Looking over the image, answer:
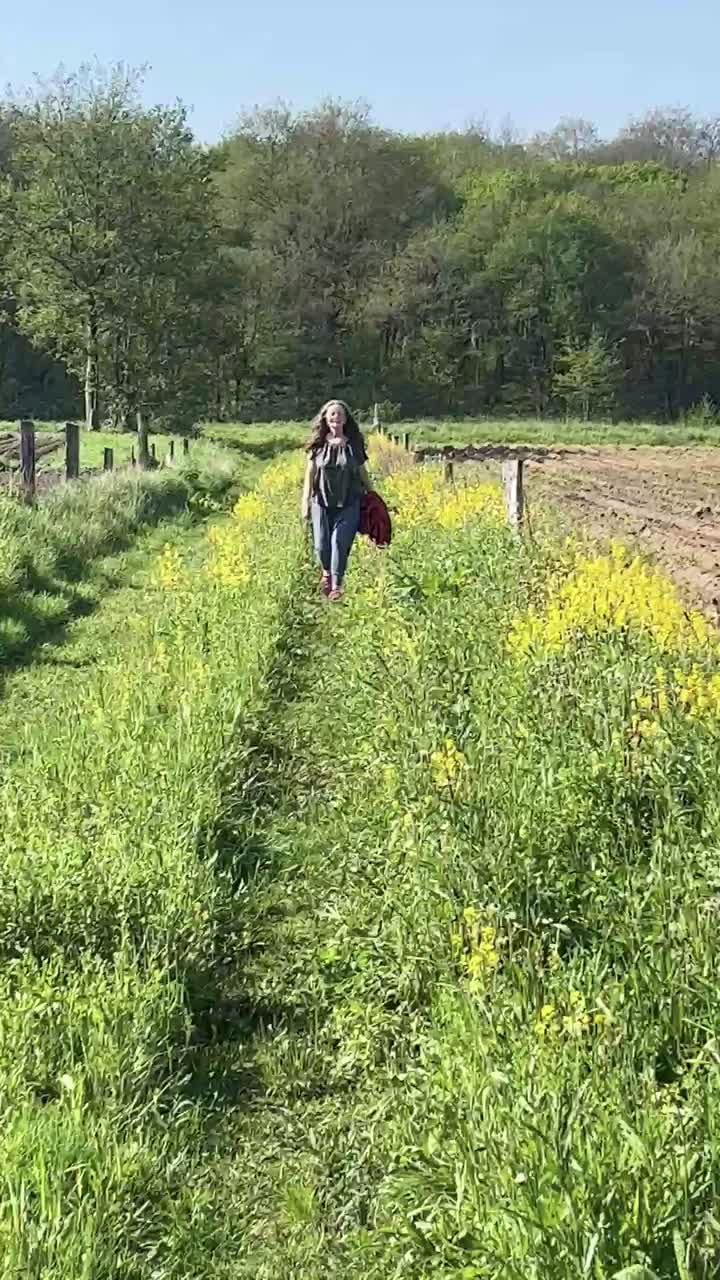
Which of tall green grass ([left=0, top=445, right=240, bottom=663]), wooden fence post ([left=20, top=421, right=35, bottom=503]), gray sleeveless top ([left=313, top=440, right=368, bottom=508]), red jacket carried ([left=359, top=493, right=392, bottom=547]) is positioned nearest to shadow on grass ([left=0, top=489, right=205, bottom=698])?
tall green grass ([left=0, top=445, right=240, bottom=663])

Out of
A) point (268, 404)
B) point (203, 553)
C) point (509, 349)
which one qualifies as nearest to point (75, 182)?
point (268, 404)

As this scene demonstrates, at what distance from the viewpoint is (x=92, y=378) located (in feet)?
139

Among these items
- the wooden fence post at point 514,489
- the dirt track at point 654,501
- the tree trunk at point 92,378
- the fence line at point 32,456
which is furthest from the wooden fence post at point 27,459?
the tree trunk at point 92,378

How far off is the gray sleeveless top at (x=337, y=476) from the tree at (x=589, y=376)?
59548 mm

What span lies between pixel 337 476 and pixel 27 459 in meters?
5.62

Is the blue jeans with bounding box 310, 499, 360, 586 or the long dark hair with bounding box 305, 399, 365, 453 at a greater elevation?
the long dark hair with bounding box 305, 399, 365, 453

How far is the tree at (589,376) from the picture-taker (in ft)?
231

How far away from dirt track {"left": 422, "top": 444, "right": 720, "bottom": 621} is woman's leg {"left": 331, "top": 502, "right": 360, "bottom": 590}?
2106 mm

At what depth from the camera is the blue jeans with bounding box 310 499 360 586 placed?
10727 millimetres

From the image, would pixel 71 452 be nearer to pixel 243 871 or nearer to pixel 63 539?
pixel 63 539

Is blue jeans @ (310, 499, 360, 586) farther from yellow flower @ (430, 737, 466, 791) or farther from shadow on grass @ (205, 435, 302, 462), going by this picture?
shadow on grass @ (205, 435, 302, 462)

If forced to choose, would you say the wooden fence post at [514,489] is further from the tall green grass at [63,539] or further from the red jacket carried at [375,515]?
the tall green grass at [63,539]

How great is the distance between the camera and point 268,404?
6688 centimetres

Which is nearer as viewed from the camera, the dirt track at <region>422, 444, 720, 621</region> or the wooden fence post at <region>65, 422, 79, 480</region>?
the dirt track at <region>422, 444, 720, 621</region>
